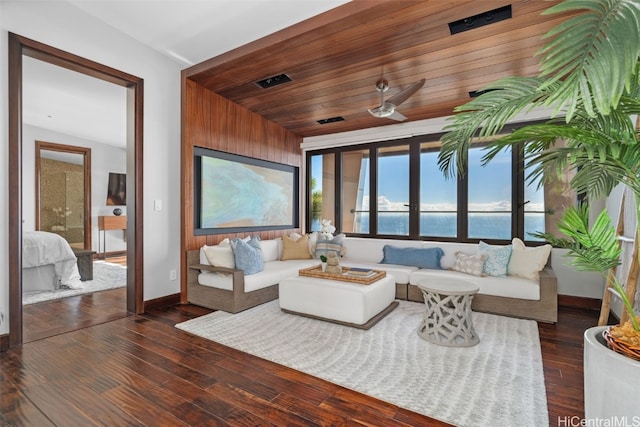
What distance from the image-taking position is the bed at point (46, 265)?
4199 millimetres

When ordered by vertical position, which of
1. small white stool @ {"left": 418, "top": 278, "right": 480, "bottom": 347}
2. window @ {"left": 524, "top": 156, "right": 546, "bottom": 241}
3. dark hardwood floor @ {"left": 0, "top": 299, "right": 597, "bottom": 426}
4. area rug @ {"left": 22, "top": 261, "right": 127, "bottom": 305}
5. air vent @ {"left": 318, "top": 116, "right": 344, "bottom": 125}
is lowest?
dark hardwood floor @ {"left": 0, "top": 299, "right": 597, "bottom": 426}

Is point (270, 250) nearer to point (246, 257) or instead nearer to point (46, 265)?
point (246, 257)

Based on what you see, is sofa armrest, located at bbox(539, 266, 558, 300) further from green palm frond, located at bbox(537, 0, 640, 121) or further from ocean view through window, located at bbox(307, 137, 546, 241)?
green palm frond, located at bbox(537, 0, 640, 121)

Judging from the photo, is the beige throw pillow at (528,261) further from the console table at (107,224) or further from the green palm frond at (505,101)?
the console table at (107,224)

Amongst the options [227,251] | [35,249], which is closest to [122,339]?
[227,251]

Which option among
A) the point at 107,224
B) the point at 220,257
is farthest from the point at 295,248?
the point at 107,224

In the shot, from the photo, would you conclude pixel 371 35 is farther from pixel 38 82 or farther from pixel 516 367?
pixel 38 82

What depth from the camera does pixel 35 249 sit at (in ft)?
13.9

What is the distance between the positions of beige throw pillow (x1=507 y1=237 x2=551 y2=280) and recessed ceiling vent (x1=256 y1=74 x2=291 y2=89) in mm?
3455

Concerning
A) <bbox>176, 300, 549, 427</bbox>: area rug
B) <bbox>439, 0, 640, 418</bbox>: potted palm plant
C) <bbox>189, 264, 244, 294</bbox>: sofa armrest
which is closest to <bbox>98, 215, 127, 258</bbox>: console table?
<bbox>189, 264, 244, 294</bbox>: sofa armrest

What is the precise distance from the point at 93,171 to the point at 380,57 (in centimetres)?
715

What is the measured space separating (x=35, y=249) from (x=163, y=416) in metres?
3.89

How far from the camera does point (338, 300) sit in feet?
10.2

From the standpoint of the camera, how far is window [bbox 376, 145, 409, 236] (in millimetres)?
5262
